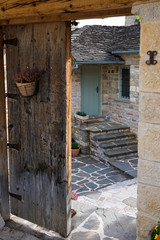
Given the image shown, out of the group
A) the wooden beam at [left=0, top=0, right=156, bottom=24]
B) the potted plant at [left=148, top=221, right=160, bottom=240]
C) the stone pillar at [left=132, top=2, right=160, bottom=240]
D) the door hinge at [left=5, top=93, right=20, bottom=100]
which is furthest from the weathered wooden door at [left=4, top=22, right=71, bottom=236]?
the potted plant at [left=148, top=221, right=160, bottom=240]

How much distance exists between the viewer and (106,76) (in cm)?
1308

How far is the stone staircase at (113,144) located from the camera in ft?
34.6

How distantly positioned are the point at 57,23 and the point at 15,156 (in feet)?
6.02

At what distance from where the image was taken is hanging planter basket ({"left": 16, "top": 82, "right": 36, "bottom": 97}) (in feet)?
11.9

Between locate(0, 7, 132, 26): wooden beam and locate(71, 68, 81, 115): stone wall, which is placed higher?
locate(0, 7, 132, 26): wooden beam

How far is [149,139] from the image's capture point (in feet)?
9.34

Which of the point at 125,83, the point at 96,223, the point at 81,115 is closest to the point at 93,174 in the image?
the point at 81,115

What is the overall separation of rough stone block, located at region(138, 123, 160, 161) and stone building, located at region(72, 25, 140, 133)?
847 cm

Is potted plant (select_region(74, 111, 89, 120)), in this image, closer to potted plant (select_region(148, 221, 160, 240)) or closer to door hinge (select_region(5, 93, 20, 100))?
door hinge (select_region(5, 93, 20, 100))

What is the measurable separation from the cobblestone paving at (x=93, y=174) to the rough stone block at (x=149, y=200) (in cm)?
478

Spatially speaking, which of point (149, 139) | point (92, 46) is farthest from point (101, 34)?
point (149, 139)

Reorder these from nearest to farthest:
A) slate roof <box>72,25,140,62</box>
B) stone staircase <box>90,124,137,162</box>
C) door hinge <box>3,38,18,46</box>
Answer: door hinge <box>3,38,18,46</box>
stone staircase <box>90,124,137,162</box>
slate roof <box>72,25,140,62</box>

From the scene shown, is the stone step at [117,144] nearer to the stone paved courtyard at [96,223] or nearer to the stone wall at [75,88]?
the stone wall at [75,88]

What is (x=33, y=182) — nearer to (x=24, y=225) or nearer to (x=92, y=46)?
(x=24, y=225)
